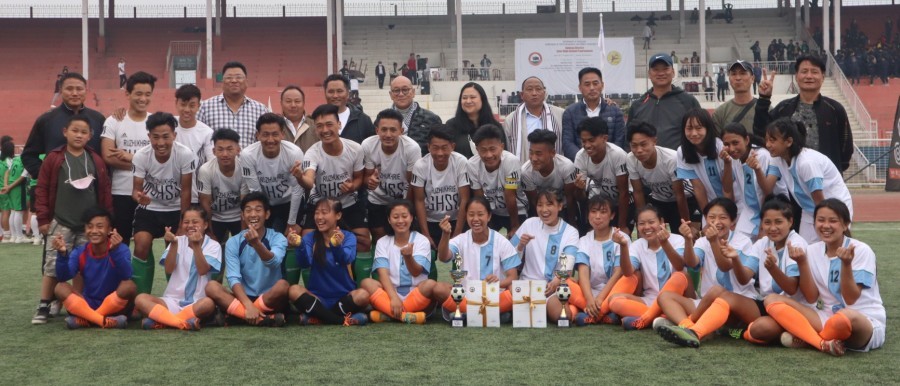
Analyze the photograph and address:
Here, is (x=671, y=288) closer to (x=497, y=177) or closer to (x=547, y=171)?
(x=547, y=171)

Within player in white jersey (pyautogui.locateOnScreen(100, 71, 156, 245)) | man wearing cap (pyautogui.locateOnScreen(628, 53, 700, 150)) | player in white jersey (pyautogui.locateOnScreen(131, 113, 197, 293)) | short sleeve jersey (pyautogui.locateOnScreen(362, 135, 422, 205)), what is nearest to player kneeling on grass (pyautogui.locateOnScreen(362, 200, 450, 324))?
short sleeve jersey (pyautogui.locateOnScreen(362, 135, 422, 205))

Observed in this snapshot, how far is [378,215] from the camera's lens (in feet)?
26.9

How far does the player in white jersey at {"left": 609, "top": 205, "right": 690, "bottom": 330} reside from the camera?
6730 millimetres

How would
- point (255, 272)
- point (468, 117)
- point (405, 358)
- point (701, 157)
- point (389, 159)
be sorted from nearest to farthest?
point (405, 358) → point (701, 157) → point (255, 272) → point (389, 159) → point (468, 117)

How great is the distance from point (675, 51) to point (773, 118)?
3340cm

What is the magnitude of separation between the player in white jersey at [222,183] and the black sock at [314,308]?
106 cm

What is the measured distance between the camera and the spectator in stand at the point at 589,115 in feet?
27.7

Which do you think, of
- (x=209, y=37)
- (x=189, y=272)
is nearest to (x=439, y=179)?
(x=189, y=272)

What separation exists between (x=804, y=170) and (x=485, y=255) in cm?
235

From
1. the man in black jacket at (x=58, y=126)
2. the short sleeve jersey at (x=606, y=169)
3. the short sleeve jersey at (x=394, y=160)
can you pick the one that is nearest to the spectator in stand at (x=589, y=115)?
the short sleeve jersey at (x=606, y=169)

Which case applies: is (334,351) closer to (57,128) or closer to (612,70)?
(57,128)

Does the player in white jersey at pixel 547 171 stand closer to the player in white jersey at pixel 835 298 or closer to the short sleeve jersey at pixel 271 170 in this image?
the short sleeve jersey at pixel 271 170

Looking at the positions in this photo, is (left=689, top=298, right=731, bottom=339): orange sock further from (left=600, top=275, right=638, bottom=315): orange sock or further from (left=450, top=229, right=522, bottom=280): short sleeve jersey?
(left=450, top=229, right=522, bottom=280): short sleeve jersey

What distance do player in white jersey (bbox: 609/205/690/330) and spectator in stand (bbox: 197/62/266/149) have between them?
3.27 m
